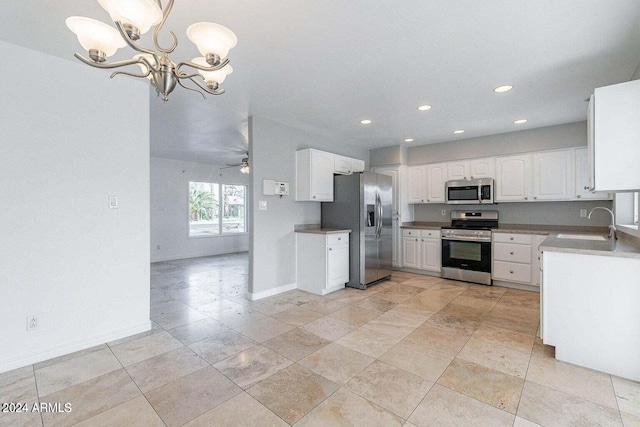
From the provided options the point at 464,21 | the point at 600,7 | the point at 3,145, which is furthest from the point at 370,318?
the point at 3,145

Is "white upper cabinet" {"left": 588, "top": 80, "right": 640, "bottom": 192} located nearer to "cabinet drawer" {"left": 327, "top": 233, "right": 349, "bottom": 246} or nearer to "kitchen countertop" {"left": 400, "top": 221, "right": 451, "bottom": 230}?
"cabinet drawer" {"left": 327, "top": 233, "right": 349, "bottom": 246}

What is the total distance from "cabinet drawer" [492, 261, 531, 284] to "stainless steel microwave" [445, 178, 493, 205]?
3.40 ft

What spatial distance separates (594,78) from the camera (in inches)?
113

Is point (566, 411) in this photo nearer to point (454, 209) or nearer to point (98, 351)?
point (98, 351)

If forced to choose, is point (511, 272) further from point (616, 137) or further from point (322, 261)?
point (322, 261)

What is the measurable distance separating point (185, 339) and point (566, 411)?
2.98 meters

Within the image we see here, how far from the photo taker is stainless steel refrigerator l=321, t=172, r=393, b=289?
14.9ft

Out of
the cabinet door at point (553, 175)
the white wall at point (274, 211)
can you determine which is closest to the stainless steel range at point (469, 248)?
the cabinet door at point (553, 175)

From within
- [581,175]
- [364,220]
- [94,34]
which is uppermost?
[94,34]

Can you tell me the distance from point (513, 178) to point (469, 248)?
132 centimetres

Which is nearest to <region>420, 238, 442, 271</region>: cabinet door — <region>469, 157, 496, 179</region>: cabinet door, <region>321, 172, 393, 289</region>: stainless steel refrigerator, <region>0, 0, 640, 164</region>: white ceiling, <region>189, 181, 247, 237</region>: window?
<region>321, 172, 393, 289</region>: stainless steel refrigerator

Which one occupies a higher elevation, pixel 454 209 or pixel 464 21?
pixel 464 21

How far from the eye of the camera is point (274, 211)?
14.1 ft

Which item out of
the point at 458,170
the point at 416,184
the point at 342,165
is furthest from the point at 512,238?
the point at 342,165
